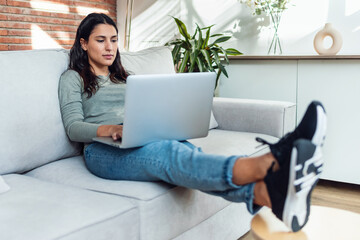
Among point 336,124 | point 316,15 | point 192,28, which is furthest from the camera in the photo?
point 192,28

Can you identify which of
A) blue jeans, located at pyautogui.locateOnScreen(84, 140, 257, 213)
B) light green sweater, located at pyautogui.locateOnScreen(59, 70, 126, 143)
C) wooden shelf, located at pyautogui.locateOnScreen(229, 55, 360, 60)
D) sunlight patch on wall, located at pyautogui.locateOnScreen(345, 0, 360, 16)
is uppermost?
sunlight patch on wall, located at pyautogui.locateOnScreen(345, 0, 360, 16)

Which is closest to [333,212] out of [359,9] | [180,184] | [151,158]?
[180,184]

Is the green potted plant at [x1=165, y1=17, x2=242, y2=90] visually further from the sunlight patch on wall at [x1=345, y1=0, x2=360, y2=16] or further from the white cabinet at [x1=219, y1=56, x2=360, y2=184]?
the sunlight patch on wall at [x1=345, y1=0, x2=360, y2=16]

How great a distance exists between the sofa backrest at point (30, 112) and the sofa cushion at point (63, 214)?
0.70 feet

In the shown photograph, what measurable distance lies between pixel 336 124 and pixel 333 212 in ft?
4.93

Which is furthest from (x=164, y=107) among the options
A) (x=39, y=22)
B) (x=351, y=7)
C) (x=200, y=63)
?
(x=39, y=22)

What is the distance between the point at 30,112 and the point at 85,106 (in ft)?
0.82

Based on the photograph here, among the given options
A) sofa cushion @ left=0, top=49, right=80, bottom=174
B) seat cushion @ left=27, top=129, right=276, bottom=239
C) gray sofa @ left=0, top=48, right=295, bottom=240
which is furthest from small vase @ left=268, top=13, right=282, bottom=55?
sofa cushion @ left=0, top=49, right=80, bottom=174

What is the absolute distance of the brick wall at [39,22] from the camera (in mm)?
4359

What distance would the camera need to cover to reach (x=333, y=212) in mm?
1301

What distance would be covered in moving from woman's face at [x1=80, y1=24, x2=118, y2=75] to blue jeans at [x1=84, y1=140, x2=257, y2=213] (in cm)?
46

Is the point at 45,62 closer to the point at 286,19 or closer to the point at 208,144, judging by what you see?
the point at 208,144

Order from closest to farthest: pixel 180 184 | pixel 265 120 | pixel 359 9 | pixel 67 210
→ pixel 67 210 → pixel 180 184 → pixel 265 120 → pixel 359 9

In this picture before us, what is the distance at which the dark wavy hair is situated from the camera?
1864 mm
